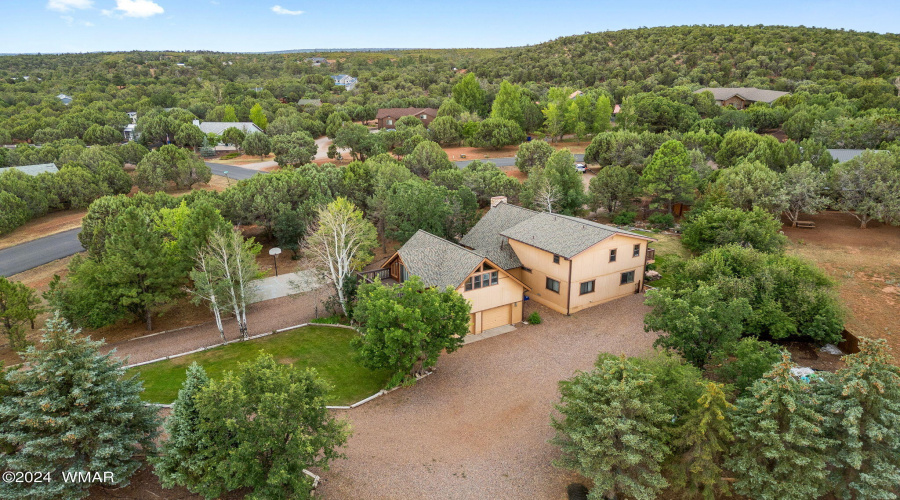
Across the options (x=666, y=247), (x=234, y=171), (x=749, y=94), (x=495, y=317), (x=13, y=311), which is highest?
(x=749, y=94)

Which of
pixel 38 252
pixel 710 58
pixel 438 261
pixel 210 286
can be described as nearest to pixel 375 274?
pixel 438 261

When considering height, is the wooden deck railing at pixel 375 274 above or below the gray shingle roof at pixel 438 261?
below

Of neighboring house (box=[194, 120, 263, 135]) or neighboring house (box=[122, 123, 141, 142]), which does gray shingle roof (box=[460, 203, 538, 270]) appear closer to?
neighboring house (box=[194, 120, 263, 135])

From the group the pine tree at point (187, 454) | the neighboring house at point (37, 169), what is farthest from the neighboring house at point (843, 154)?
the neighboring house at point (37, 169)

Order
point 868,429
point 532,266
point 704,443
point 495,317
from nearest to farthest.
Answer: point 868,429 < point 704,443 < point 495,317 < point 532,266

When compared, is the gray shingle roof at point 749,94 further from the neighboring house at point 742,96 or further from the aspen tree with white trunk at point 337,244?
the aspen tree with white trunk at point 337,244

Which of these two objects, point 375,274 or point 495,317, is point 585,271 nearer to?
point 495,317
